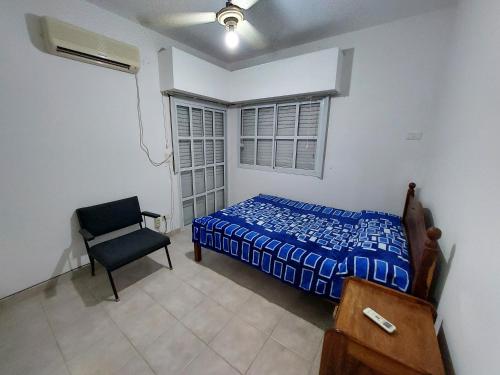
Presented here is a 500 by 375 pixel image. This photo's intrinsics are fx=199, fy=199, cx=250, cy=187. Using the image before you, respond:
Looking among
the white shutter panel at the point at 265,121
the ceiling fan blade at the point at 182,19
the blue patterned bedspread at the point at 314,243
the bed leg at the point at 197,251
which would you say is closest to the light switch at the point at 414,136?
the blue patterned bedspread at the point at 314,243

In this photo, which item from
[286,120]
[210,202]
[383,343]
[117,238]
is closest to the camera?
[383,343]

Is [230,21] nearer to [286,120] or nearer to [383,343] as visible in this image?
[286,120]

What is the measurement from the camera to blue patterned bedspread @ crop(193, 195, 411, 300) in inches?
55.6

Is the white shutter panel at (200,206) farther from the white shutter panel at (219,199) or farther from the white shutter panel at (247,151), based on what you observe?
the white shutter panel at (247,151)

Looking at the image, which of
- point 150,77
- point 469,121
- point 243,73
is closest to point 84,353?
point 150,77

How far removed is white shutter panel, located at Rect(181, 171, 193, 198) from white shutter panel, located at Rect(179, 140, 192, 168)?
0.13 metres

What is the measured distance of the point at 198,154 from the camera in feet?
10.5

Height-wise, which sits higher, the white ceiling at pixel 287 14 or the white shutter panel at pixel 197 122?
the white ceiling at pixel 287 14

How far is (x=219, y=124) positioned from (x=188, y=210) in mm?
1576

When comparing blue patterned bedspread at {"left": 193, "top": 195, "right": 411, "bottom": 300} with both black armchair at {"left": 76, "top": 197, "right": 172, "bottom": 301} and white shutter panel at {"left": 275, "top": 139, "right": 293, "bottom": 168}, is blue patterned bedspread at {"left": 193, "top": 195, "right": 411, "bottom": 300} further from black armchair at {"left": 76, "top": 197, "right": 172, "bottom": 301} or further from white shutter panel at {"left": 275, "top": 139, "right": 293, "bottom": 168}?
white shutter panel at {"left": 275, "top": 139, "right": 293, "bottom": 168}

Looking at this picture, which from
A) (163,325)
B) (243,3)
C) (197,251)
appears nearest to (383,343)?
(163,325)

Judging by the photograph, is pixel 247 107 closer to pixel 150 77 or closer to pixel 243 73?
pixel 243 73

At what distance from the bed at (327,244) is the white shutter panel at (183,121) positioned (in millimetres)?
1366

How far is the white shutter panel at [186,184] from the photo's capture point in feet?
10.1
